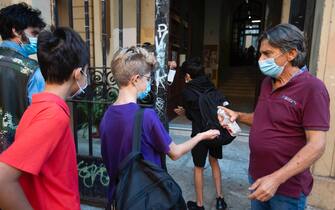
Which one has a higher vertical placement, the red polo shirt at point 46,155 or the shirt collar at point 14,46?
the shirt collar at point 14,46

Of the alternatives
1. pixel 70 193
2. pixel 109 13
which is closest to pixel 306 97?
pixel 70 193

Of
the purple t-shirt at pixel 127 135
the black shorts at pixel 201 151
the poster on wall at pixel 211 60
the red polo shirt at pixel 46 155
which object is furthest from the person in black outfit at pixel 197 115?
the poster on wall at pixel 211 60

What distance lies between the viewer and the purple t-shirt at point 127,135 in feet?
4.94

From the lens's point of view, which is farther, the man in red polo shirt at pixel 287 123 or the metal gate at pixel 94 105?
the metal gate at pixel 94 105

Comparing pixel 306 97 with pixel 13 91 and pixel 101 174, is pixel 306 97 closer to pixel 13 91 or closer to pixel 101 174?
pixel 13 91

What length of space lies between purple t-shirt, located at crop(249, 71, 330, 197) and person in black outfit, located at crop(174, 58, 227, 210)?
1.07m

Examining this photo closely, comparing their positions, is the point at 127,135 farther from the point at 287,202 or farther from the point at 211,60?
the point at 211,60

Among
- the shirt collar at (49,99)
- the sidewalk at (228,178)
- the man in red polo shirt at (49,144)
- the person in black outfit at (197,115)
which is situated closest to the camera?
the man in red polo shirt at (49,144)

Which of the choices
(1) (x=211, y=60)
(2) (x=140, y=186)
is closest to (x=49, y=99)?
(2) (x=140, y=186)

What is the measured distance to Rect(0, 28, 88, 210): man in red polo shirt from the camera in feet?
3.47

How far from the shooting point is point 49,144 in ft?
3.64

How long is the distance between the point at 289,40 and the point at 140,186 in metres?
1.17

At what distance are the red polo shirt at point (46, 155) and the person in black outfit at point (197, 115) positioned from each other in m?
1.78

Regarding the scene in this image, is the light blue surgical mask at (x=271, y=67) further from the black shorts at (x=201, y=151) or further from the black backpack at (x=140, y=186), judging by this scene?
the black shorts at (x=201, y=151)
